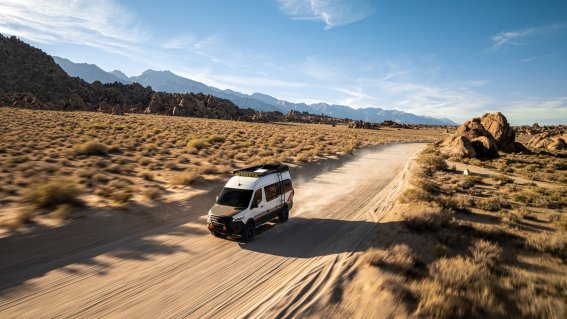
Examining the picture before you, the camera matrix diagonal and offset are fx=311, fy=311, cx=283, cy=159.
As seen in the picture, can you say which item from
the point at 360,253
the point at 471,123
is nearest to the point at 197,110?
the point at 471,123

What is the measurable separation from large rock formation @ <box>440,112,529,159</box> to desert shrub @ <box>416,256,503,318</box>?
99.1 ft

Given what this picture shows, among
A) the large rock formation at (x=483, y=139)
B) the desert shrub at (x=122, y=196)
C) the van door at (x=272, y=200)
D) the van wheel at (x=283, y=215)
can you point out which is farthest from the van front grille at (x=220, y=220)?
the large rock formation at (x=483, y=139)

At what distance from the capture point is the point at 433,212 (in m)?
12.8

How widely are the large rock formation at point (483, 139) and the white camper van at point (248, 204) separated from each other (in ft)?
96.1

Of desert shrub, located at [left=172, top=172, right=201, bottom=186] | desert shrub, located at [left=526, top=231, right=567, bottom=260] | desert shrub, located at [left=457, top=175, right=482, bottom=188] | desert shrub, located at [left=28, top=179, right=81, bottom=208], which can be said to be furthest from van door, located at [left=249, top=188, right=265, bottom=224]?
desert shrub, located at [left=457, top=175, right=482, bottom=188]

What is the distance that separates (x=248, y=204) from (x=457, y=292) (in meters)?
6.47

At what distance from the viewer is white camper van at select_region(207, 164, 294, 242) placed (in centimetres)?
1023

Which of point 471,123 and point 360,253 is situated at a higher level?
point 471,123

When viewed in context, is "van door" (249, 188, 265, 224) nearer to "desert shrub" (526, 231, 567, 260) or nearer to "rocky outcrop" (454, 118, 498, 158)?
"desert shrub" (526, 231, 567, 260)

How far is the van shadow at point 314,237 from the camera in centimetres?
1018

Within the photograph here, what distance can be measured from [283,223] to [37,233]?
26.8 ft

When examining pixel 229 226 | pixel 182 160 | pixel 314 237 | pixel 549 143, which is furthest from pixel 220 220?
pixel 549 143

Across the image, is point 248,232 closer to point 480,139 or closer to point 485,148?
point 485,148

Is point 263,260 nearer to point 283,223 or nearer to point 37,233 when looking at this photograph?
point 283,223
